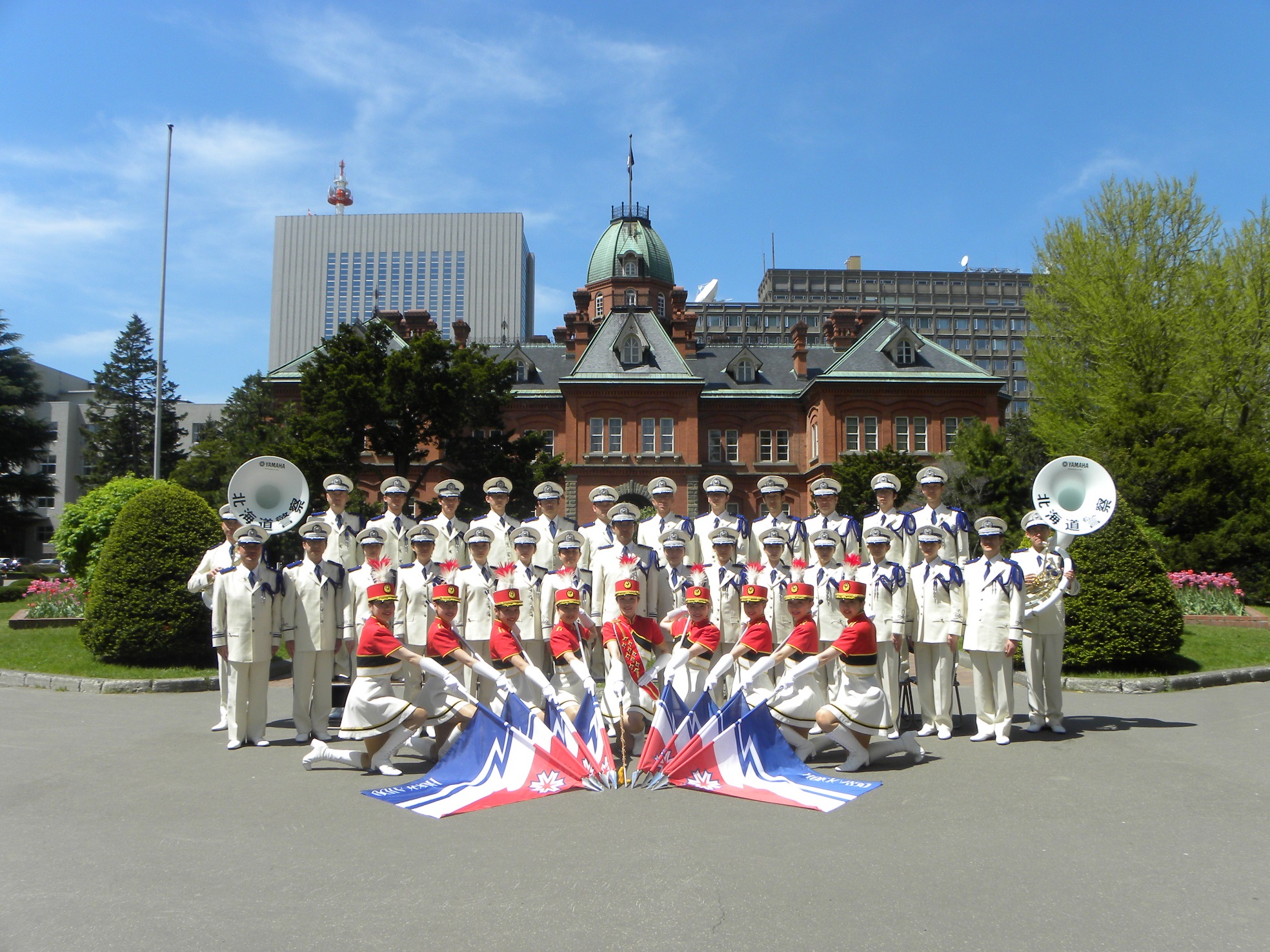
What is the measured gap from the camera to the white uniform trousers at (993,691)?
8.77 metres

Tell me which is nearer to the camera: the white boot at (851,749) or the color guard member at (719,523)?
the white boot at (851,749)

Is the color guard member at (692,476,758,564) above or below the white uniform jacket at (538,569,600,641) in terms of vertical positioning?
above

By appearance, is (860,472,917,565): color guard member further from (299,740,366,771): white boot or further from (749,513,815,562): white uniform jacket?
(299,740,366,771): white boot

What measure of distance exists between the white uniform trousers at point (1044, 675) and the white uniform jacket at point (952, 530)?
1045 millimetres

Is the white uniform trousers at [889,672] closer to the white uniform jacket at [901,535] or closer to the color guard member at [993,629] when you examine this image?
the color guard member at [993,629]

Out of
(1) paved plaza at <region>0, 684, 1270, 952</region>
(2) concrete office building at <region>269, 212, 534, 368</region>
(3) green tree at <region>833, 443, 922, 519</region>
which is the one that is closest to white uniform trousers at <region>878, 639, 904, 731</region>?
(1) paved plaza at <region>0, 684, 1270, 952</region>

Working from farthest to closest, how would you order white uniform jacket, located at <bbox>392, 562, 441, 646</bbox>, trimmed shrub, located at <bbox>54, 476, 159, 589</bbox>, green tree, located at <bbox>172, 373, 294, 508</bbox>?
green tree, located at <bbox>172, 373, 294, 508</bbox> < trimmed shrub, located at <bbox>54, 476, 159, 589</bbox> < white uniform jacket, located at <bbox>392, 562, 441, 646</bbox>

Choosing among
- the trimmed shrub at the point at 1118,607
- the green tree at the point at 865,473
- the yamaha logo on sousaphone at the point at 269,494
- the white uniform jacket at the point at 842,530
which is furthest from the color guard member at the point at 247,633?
the green tree at the point at 865,473

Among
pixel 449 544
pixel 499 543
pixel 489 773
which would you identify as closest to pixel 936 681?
pixel 489 773

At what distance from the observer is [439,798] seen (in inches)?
263

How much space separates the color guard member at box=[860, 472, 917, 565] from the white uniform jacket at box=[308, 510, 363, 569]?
5532 mm

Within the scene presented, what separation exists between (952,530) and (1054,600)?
3.93 ft

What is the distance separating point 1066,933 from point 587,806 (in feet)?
10.5

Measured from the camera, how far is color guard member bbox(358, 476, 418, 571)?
10414 millimetres
